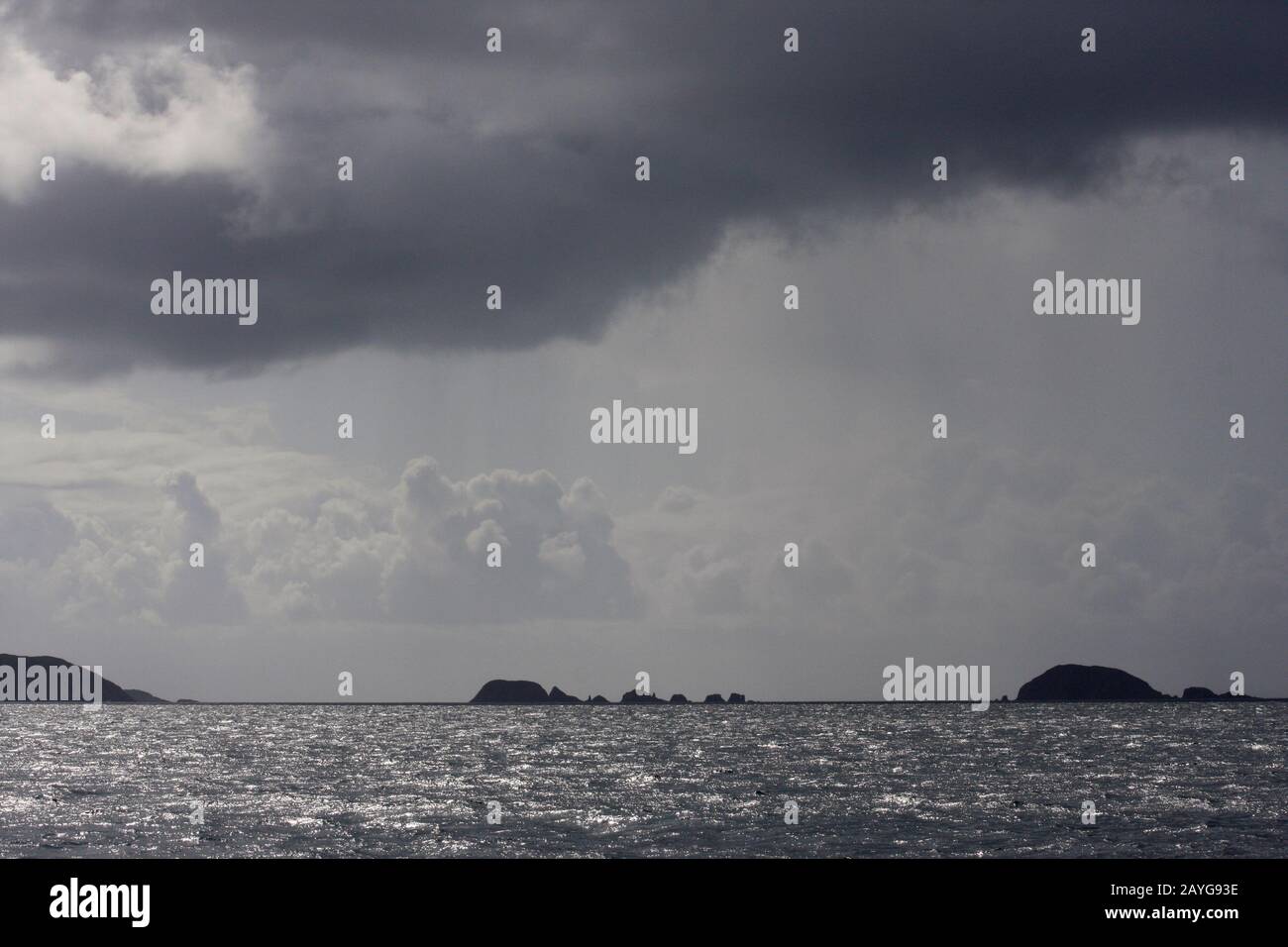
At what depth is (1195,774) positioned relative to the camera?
3376 inches

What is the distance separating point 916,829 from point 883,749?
66202 millimetres

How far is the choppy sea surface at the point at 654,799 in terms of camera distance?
5000cm

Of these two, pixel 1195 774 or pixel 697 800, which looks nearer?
pixel 697 800

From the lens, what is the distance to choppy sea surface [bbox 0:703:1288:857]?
5000 cm

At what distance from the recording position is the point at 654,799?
225 ft
